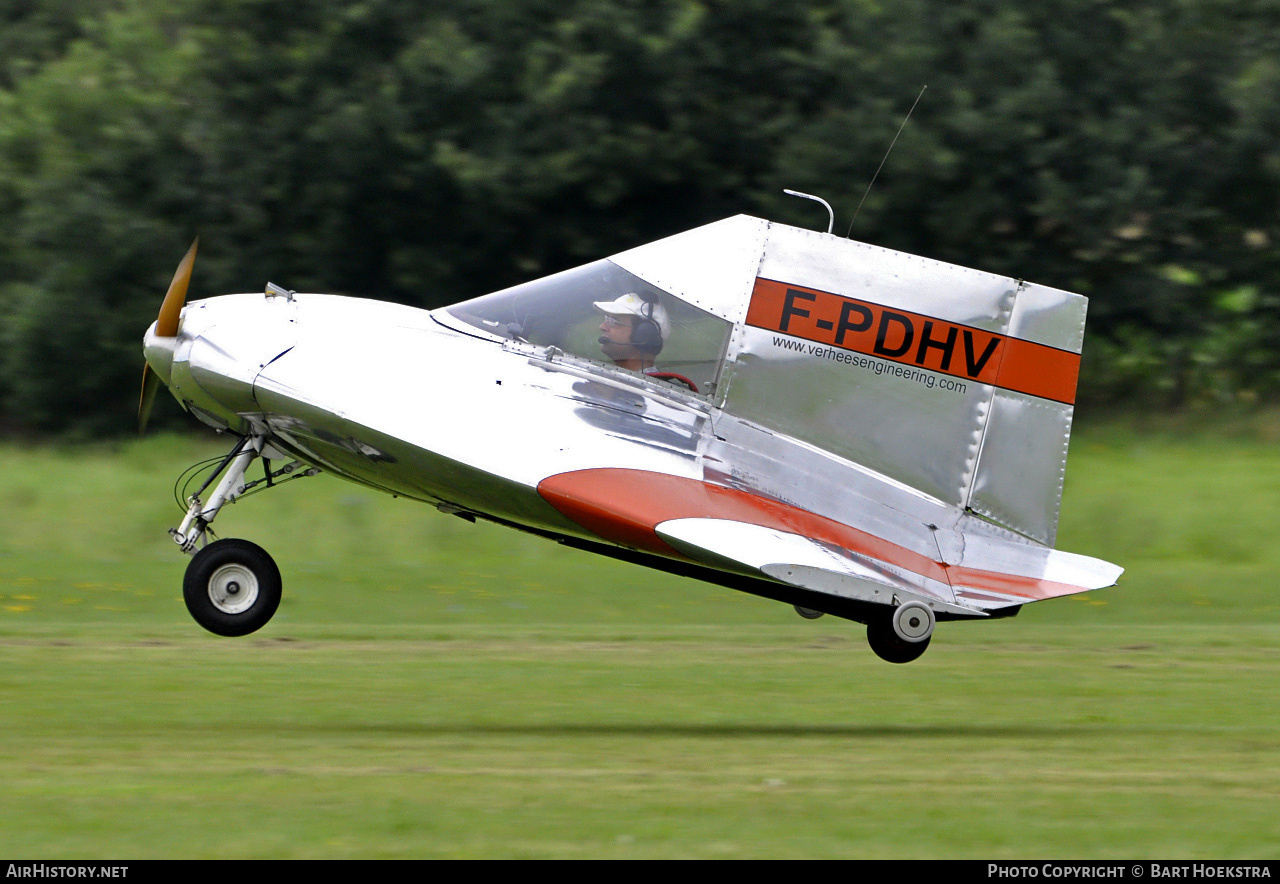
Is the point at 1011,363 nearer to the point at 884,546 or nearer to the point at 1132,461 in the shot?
the point at 884,546

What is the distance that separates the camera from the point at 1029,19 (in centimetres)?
2241

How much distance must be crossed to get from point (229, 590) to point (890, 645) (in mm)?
3971

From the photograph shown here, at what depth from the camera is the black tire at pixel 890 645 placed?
872 centimetres

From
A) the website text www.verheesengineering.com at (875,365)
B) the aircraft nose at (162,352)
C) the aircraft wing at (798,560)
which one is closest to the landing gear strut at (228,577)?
the aircraft nose at (162,352)

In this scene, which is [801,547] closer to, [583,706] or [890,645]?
[890,645]

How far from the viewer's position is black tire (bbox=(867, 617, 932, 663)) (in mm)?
8719

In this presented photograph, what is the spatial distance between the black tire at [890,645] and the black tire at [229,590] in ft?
11.6

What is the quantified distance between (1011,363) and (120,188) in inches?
729

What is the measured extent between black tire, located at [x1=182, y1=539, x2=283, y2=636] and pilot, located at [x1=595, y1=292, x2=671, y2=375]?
95.4 inches

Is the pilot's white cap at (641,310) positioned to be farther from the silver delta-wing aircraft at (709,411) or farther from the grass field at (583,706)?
the grass field at (583,706)

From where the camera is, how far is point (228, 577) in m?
8.99

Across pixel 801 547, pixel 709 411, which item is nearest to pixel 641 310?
pixel 709 411

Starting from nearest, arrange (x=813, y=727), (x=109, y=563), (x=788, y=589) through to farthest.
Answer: (x=788, y=589)
(x=813, y=727)
(x=109, y=563)

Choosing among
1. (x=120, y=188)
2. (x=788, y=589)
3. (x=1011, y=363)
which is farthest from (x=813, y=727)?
(x=120, y=188)
